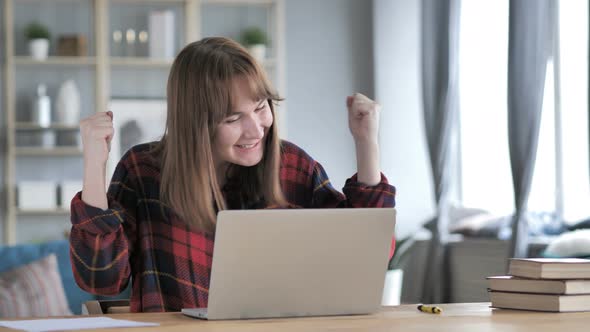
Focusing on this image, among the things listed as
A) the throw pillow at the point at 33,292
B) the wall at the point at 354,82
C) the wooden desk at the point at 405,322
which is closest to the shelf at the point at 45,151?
the wall at the point at 354,82

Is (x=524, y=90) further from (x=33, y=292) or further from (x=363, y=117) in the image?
(x=363, y=117)

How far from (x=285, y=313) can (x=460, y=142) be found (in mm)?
4417

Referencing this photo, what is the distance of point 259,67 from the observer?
7.39 feet

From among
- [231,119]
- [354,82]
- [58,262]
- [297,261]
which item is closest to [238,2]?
[354,82]

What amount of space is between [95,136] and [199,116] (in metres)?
0.30

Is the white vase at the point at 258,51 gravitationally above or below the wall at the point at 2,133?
above

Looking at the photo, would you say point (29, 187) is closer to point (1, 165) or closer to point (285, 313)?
point (1, 165)

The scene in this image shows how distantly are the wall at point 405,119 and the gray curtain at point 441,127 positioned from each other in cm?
61

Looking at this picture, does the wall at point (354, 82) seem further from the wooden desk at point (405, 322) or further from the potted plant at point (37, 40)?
the wooden desk at point (405, 322)

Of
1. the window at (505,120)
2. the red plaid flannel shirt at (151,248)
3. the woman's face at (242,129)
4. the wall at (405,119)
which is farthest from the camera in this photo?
the wall at (405,119)

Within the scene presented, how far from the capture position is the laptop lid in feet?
5.65

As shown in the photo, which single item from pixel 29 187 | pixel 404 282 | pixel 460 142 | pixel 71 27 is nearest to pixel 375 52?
pixel 460 142

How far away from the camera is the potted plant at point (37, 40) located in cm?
600

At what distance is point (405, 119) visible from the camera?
636 cm
